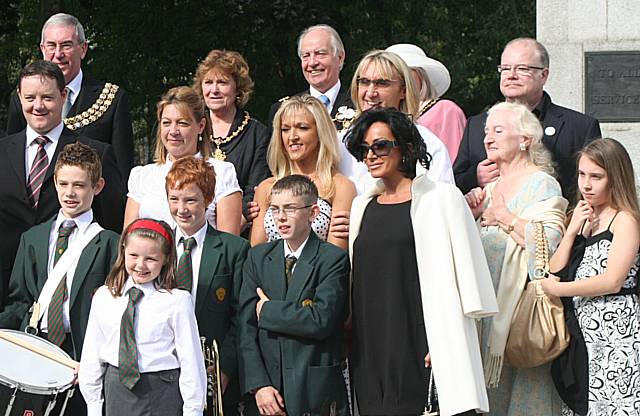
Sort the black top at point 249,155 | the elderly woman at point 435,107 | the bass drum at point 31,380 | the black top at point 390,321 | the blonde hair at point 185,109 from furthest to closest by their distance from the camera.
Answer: the elderly woman at point 435,107
the black top at point 249,155
the blonde hair at point 185,109
the black top at point 390,321
the bass drum at point 31,380

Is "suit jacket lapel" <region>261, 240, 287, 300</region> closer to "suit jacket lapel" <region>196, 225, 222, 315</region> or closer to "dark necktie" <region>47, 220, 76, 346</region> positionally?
"suit jacket lapel" <region>196, 225, 222, 315</region>

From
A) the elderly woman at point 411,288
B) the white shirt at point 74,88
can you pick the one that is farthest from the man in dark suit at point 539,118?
the white shirt at point 74,88

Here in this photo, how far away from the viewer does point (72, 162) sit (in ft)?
24.1

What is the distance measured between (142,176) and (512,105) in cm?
228

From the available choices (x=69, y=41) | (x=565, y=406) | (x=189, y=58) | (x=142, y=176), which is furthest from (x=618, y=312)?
(x=189, y=58)

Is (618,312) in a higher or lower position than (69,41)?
lower

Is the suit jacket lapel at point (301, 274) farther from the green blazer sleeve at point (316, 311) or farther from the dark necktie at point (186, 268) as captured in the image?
the dark necktie at point (186, 268)

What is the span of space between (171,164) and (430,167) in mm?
1569

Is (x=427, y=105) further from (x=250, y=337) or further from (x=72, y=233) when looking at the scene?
(x=72, y=233)

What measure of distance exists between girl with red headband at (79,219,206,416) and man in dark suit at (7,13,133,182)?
78.8 inches

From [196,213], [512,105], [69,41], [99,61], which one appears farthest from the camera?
[99,61]

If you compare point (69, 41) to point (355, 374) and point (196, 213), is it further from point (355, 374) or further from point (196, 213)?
point (355, 374)

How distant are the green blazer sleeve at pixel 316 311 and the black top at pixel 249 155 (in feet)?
4.41

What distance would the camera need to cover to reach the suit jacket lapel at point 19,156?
25.7 feet
